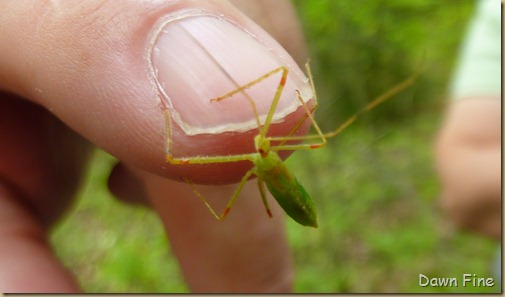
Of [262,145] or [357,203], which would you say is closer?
[262,145]

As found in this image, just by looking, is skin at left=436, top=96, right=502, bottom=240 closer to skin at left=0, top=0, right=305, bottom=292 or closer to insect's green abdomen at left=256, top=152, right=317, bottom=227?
skin at left=0, top=0, right=305, bottom=292

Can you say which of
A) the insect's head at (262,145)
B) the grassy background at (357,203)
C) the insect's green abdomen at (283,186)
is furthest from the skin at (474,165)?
the insect's head at (262,145)

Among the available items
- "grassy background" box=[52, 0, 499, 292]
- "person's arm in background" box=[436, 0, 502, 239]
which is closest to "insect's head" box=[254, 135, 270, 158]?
"person's arm in background" box=[436, 0, 502, 239]

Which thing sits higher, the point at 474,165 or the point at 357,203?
the point at 474,165

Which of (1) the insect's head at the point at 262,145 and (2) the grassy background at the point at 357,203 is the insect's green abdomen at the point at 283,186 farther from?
(2) the grassy background at the point at 357,203

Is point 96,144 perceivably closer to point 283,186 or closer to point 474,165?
point 283,186

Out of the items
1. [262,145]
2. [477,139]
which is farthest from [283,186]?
[477,139]
